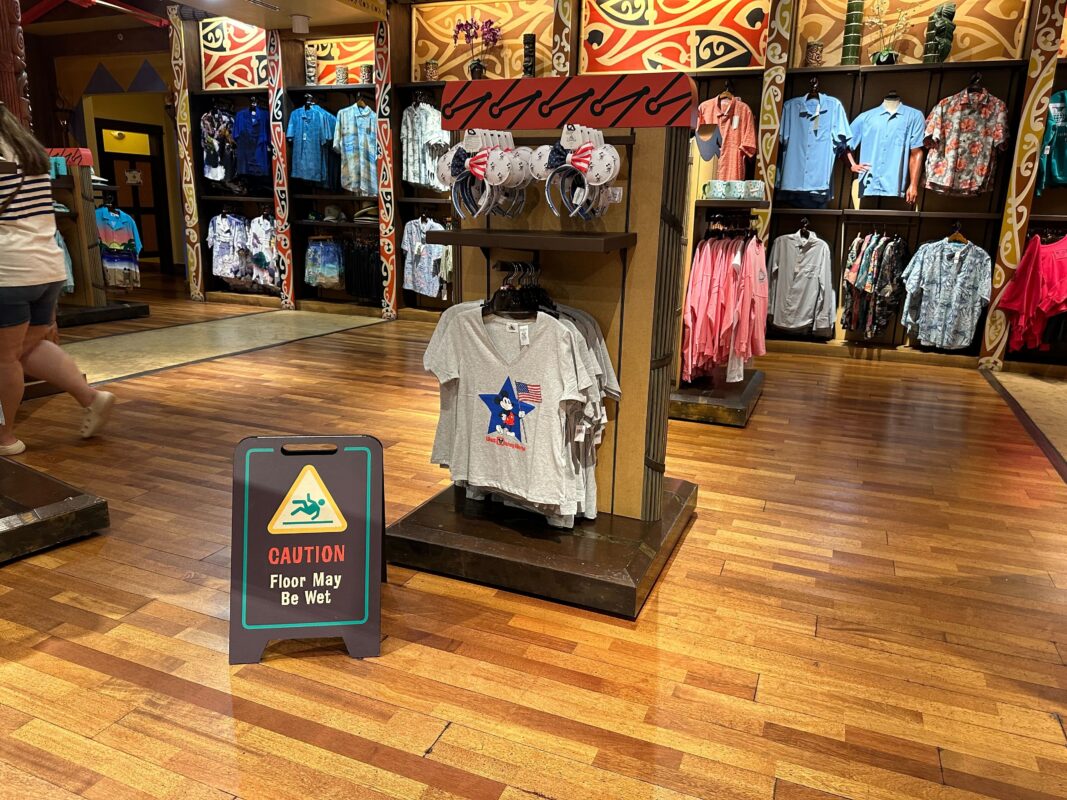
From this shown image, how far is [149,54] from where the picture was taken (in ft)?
31.5

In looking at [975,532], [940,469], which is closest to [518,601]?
[975,532]

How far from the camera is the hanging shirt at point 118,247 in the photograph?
795cm

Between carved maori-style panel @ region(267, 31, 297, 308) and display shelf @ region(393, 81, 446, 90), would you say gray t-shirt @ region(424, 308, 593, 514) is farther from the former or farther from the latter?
carved maori-style panel @ region(267, 31, 297, 308)

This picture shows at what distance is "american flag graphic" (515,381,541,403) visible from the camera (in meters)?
2.33

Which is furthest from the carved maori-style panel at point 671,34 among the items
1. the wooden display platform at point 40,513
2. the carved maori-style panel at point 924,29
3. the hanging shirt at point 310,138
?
the wooden display platform at point 40,513

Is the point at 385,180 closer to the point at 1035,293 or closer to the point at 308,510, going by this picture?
the point at 1035,293

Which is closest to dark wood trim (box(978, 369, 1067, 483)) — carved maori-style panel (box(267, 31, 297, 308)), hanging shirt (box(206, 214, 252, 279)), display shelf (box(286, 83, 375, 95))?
display shelf (box(286, 83, 375, 95))

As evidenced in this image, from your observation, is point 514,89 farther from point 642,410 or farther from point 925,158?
point 925,158

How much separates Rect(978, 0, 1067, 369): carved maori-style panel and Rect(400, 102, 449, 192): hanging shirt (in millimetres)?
4675

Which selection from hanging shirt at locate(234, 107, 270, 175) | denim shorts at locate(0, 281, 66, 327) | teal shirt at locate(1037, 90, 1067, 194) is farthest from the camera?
hanging shirt at locate(234, 107, 270, 175)

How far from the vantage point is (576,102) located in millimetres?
2361

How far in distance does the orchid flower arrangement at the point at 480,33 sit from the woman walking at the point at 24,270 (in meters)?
4.98

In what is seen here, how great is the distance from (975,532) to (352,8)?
6253 millimetres

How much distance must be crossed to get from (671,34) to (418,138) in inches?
96.4
